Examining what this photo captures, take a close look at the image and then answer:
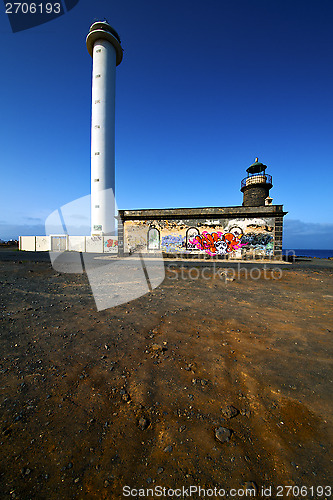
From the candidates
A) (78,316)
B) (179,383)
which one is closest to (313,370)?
(179,383)

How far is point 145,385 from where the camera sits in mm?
2539

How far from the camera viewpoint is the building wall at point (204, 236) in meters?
17.8

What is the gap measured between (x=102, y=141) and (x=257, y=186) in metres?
21.2

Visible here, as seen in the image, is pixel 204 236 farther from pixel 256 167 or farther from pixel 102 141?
pixel 102 141

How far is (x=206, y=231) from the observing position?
61.4 feet

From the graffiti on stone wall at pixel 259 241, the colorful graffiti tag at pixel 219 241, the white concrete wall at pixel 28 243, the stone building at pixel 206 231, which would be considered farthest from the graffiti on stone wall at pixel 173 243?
the white concrete wall at pixel 28 243

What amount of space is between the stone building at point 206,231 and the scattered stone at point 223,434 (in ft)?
55.6

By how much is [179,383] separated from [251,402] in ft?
3.01

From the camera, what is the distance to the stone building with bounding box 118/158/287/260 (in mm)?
17656

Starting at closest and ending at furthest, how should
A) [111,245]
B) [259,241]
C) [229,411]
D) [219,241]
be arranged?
1. [229,411]
2. [259,241]
3. [219,241]
4. [111,245]

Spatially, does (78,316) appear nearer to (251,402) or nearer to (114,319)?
(114,319)

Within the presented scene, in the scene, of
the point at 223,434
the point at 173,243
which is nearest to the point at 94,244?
the point at 173,243

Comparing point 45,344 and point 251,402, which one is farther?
point 45,344

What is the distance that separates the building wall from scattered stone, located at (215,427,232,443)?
1713cm
